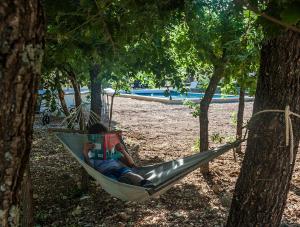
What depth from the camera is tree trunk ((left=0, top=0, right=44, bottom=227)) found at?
88 centimetres

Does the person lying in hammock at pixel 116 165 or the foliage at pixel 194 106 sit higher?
the foliage at pixel 194 106

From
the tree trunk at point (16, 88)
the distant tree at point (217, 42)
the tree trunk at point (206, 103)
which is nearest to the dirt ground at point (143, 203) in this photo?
the tree trunk at point (206, 103)

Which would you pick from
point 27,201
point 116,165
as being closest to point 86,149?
point 116,165

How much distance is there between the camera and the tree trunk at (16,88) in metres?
0.88

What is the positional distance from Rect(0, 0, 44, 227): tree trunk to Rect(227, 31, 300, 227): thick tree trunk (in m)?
1.14

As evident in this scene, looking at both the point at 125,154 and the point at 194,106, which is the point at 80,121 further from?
the point at 194,106

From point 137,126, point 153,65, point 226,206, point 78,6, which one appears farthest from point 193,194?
point 137,126

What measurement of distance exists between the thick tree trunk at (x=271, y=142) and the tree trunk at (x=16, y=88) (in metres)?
1.14

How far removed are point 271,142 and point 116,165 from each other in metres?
1.58

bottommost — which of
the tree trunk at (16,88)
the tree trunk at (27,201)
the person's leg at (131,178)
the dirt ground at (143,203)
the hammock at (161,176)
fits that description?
the dirt ground at (143,203)

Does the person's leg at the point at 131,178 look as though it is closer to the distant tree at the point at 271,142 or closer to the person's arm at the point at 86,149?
the person's arm at the point at 86,149

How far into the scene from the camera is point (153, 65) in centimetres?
440

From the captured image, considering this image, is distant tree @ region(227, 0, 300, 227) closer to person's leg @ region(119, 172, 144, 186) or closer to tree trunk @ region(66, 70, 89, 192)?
person's leg @ region(119, 172, 144, 186)

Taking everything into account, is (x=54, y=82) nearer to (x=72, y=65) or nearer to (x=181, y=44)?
(x=72, y=65)
